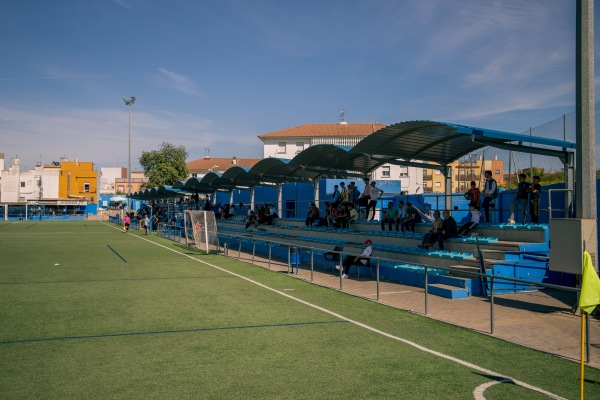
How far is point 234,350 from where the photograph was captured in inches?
302

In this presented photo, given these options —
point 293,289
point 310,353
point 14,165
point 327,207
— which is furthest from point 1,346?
point 14,165

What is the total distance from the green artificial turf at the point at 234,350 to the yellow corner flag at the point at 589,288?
137 cm

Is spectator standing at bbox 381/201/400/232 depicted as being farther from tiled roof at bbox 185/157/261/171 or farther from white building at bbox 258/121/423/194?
tiled roof at bbox 185/157/261/171

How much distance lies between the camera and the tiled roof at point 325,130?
6969 cm

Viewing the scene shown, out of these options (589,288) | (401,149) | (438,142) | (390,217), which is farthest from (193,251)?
(589,288)

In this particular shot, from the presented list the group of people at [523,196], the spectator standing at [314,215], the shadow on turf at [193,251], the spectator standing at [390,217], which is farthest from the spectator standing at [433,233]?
the shadow on turf at [193,251]

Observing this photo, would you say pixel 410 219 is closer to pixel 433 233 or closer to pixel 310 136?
pixel 433 233

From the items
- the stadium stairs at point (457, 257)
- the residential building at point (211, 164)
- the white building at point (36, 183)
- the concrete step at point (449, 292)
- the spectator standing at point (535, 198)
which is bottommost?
the concrete step at point (449, 292)

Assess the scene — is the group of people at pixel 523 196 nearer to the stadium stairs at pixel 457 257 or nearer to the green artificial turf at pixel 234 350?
the stadium stairs at pixel 457 257

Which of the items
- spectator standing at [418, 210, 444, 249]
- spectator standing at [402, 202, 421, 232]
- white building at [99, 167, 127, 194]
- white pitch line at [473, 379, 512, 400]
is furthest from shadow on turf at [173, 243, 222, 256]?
white building at [99, 167, 127, 194]

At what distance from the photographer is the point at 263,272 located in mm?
17547

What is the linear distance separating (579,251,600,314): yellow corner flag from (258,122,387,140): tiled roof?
6405cm

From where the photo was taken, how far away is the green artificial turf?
603 centimetres

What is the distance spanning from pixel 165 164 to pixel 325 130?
22054 millimetres
